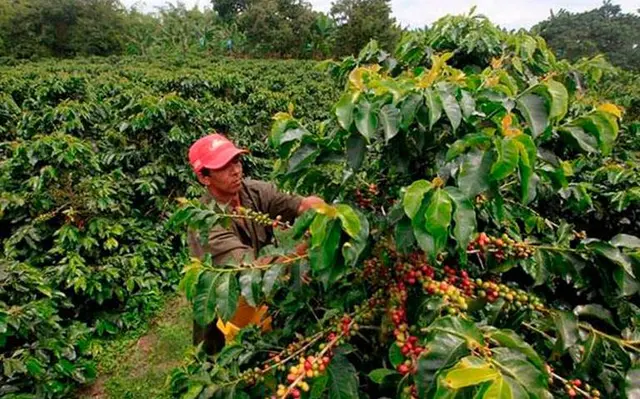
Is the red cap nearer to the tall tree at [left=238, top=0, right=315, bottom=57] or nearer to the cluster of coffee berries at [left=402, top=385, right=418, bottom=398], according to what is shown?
the cluster of coffee berries at [left=402, top=385, right=418, bottom=398]

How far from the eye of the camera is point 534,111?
3.46 feet

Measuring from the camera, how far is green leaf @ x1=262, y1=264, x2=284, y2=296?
1.19 m

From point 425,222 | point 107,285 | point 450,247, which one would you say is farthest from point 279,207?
point 107,285

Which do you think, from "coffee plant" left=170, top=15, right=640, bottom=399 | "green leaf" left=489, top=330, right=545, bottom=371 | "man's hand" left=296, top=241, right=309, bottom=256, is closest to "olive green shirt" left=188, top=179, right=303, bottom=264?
"coffee plant" left=170, top=15, right=640, bottom=399

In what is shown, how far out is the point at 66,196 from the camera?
14.1 feet

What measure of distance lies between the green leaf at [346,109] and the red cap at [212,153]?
1.18 m

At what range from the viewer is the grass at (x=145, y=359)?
3441 mm

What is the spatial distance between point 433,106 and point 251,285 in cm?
58

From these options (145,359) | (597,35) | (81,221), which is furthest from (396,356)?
(597,35)

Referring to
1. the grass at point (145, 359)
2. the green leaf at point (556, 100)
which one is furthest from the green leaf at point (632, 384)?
the grass at point (145, 359)

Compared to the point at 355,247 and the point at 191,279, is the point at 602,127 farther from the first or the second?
the point at 191,279

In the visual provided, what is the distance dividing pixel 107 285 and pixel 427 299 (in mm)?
3590

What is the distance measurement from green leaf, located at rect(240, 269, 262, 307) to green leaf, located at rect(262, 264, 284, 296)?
0.01 m

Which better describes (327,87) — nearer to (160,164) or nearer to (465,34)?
(160,164)
